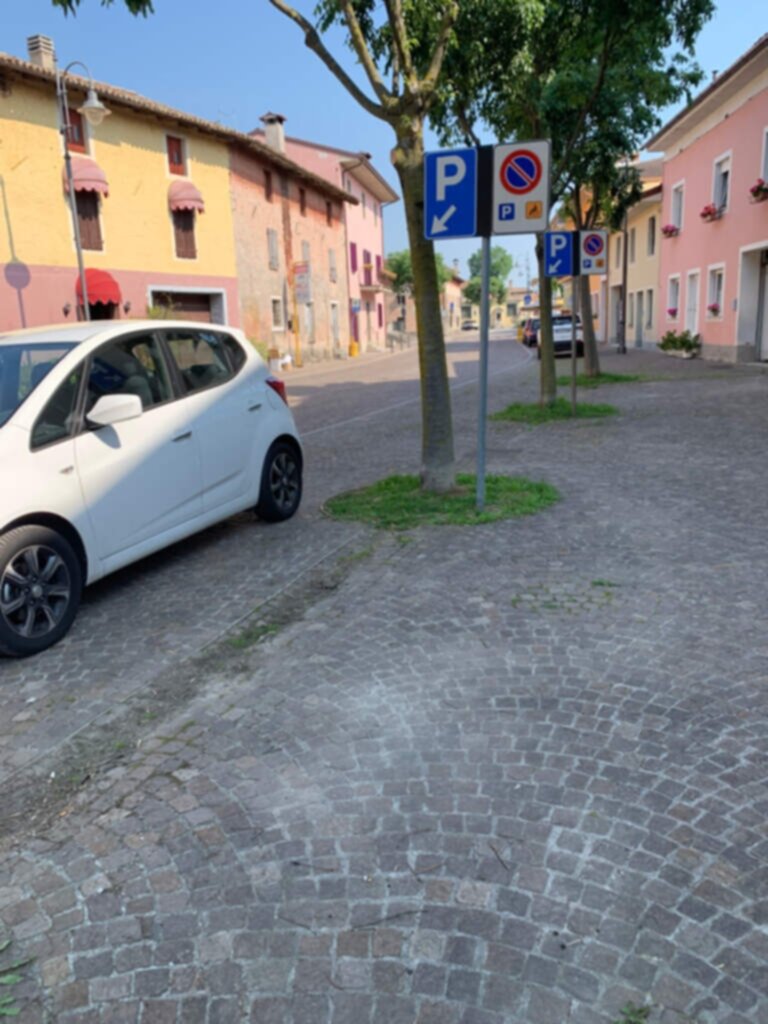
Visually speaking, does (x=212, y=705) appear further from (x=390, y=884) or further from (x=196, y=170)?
(x=196, y=170)

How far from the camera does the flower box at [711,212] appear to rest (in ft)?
77.2

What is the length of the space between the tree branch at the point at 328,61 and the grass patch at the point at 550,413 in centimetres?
610

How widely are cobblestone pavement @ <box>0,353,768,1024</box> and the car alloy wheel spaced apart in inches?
33.9

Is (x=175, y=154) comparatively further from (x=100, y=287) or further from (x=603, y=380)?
(x=603, y=380)

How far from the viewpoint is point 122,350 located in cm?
513

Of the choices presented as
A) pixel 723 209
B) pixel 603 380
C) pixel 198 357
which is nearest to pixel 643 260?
pixel 723 209

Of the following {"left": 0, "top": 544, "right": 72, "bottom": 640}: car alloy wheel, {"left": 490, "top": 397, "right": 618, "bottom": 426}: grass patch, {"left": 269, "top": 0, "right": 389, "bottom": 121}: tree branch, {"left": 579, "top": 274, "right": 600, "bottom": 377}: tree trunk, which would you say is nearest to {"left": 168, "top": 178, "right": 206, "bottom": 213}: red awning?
{"left": 579, "top": 274, "right": 600, "bottom": 377}: tree trunk

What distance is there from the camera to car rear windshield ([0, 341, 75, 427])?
452cm

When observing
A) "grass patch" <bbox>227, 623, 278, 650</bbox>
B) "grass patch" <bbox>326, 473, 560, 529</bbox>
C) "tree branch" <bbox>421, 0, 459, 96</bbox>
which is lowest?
"grass patch" <bbox>227, 623, 278, 650</bbox>


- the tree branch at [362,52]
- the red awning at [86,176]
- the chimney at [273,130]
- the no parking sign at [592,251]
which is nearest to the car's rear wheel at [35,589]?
the tree branch at [362,52]

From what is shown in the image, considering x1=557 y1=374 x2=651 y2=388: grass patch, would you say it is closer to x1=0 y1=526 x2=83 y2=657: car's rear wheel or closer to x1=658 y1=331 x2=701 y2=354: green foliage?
x1=658 y1=331 x2=701 y2=354: green foliage

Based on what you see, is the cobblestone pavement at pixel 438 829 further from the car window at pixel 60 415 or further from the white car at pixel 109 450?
the car window at pixel 60 415

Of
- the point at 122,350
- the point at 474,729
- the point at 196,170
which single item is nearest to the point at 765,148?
the point at 196,170

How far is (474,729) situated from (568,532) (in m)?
3.12
